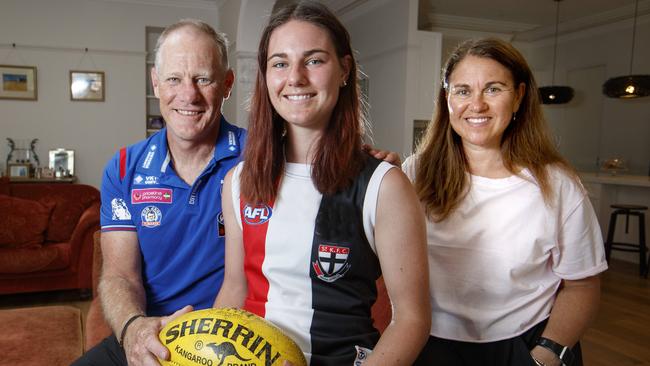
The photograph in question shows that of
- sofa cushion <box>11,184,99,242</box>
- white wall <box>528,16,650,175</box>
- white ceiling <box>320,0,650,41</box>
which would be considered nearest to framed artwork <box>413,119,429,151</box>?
white ceiling <box>320,0,650,41</box>

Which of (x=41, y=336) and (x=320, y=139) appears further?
(x=41, y=336)

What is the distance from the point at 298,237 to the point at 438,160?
2.04 ft

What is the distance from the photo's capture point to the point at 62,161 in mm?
7125

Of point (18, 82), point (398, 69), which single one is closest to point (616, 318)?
point (398, 69)

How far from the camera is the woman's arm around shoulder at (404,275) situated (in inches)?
41.7

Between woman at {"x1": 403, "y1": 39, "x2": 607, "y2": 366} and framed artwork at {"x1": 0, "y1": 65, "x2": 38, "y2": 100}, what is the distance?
716 cm

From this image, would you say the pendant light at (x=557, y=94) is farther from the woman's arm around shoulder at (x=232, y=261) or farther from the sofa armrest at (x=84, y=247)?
the woman's arm around shoulder at (x=232, y=261)

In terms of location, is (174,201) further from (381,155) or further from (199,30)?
(381,155)

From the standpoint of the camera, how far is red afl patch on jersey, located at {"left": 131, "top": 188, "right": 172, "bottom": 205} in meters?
1.61

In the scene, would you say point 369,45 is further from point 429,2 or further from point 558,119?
point 558,119

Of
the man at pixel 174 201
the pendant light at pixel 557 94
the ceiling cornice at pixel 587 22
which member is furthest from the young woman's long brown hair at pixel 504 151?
the ceiling cornice at pixel 587 22

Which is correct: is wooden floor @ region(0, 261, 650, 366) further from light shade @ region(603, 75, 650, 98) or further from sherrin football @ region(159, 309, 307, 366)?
sherrin football @ region(159, 309, 307, 366)

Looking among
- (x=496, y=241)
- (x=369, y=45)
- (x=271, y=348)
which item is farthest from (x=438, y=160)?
(x=369, y=45)

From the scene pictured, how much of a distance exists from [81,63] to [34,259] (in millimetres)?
4124
